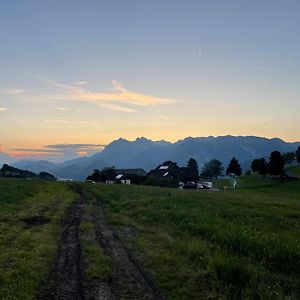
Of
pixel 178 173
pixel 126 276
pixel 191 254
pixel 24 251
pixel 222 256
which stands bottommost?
pixel 178 173

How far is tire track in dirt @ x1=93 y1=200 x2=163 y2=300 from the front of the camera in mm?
14070

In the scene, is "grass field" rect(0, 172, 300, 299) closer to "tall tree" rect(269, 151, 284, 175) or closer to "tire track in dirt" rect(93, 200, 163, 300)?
"tire track in dirt" rect(93, 200, 163, 300)

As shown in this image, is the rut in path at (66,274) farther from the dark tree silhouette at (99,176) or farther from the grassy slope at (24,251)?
the dark tree silhouette at (99,176)

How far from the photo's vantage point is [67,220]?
32156 millimetres

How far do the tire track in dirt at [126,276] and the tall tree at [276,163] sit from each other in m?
131

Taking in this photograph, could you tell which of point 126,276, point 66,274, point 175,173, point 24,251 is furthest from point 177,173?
point 66,274

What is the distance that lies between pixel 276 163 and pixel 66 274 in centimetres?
14122

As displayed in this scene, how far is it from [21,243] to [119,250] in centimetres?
548

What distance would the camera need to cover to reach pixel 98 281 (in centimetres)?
1530

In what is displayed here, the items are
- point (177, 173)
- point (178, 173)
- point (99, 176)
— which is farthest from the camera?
point (99, 176)

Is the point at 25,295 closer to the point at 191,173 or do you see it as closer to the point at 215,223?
the point at 215,223

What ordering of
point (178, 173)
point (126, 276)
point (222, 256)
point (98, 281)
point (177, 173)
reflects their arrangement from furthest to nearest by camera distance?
point (178, 173) < point (177, 173) < point (222, 256) < point (126, 276) < point (98, 281)

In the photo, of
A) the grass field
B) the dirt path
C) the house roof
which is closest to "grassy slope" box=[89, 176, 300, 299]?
the grass field

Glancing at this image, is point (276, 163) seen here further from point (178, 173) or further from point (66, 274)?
point (66, 274)
